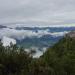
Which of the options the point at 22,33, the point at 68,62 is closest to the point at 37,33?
the point at 22,33

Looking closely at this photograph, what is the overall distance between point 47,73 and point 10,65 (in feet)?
7.58

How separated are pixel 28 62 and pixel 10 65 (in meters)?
0.90

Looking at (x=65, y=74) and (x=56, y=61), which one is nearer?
(x=65, y=74)

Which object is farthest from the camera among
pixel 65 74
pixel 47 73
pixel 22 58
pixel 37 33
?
pixel 37 33

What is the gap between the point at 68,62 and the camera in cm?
1583

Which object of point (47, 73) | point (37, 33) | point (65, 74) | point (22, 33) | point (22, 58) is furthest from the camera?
point (37, 33)

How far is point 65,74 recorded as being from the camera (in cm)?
1434

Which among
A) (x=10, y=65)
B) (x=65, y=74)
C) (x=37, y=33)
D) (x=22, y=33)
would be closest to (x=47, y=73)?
(x=65, y=74)

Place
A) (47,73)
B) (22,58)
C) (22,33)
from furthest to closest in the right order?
(22,33) → (22,58) → (47,73)

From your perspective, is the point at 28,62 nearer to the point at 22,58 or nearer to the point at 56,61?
the point at 22,58

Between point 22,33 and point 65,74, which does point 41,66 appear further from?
point 22,33

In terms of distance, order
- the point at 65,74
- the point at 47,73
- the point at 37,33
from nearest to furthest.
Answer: the point at 47,73, the point at 65,74, the point at 37,33

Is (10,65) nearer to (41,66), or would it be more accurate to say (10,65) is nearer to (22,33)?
(41,66)

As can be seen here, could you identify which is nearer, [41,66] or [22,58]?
[41,66]
